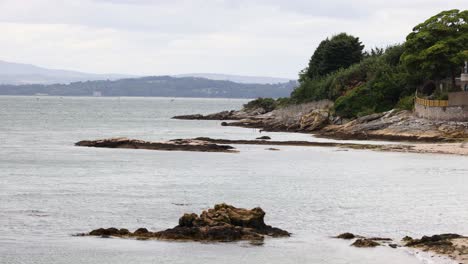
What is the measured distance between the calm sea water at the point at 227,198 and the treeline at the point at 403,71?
70.1ft

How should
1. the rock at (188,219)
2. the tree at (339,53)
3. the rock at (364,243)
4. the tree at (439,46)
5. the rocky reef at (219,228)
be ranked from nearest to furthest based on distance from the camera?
the rock at (364,243)
the rocky reef at (219,228)
the rock at (188,219)
the tree at (439,46)
the tree at (339,53)

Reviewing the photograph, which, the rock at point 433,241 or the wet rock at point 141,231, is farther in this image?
the wet rock at point 141,231

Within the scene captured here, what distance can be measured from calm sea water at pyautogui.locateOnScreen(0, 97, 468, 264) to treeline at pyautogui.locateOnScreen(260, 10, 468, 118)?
A: 21357mm

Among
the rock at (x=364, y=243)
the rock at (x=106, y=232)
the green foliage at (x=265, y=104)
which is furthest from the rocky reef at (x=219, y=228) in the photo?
the green foliage at (x=265, y=104)

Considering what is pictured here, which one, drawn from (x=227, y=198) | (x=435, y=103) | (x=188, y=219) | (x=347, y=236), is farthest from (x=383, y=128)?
A: (x=188, y=219)

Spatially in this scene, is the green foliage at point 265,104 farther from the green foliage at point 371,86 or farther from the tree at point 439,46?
the tree at point 439,46

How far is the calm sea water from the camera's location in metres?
31.9

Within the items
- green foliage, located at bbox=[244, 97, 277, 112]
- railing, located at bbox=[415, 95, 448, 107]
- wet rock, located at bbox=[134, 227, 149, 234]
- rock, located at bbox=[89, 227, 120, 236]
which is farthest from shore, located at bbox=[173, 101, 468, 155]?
rock, located at bbox=[89, 227, 120, 236]

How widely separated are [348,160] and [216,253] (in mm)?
38500

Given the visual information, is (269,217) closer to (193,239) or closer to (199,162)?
(193,239)

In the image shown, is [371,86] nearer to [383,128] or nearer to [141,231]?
[383,128]

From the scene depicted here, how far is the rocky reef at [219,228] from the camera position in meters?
33.0

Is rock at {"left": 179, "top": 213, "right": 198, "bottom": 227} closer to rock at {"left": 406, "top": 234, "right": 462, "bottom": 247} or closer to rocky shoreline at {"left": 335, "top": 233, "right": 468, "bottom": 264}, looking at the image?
rocky shoreline at {"left": 335, "top": 233, "right": 468, "bottom": 264}

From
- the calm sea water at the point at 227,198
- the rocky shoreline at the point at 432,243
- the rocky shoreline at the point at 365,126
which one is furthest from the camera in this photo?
the rocky shoreline at the point at 365,126
